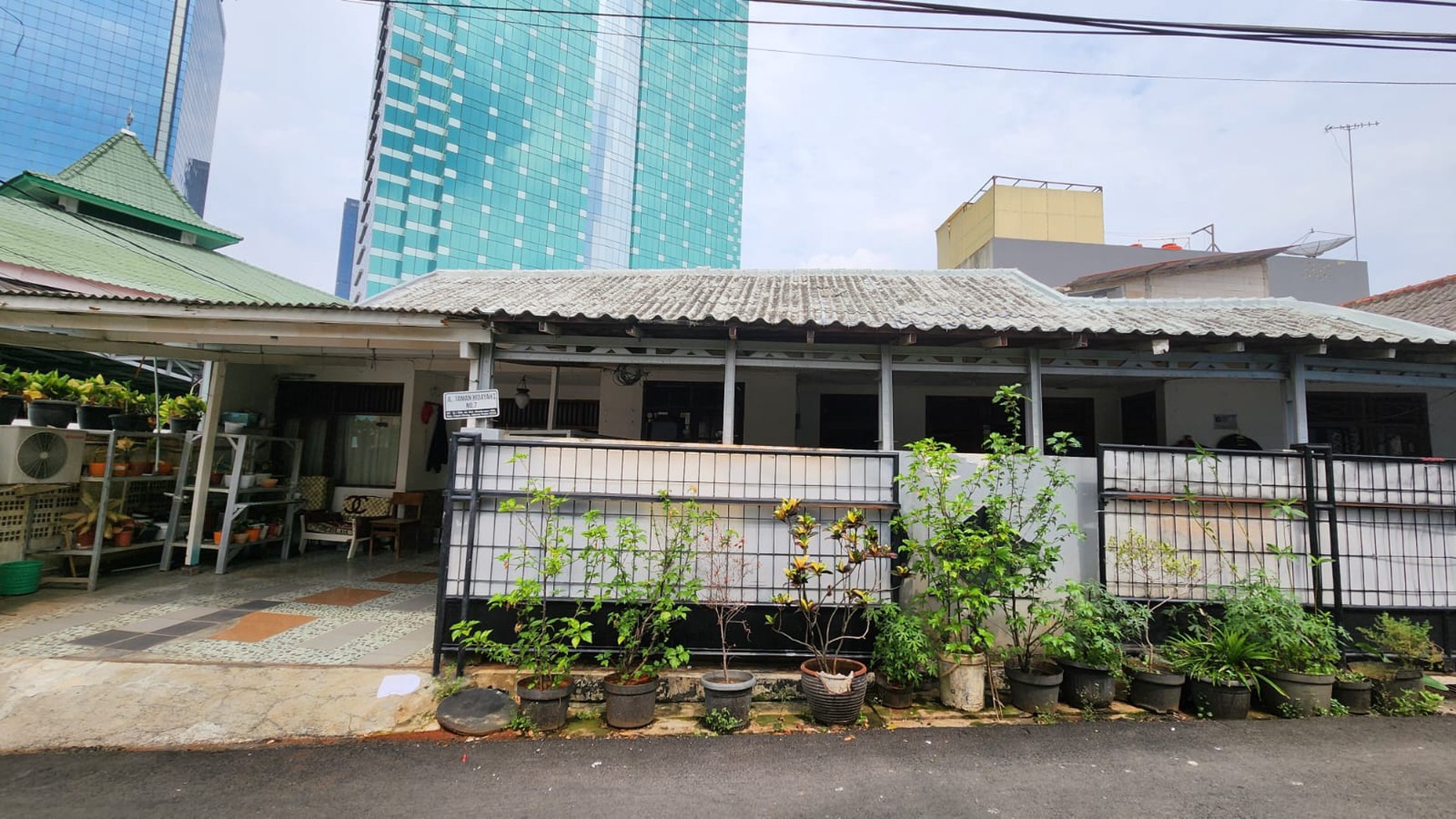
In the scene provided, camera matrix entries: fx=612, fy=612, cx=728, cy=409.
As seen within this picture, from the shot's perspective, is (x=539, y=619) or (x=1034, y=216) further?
(x=1034, y=216)

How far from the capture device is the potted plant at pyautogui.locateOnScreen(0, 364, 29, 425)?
6.37 metres

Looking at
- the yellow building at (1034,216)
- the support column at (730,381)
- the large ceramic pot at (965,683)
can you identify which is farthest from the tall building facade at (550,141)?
the large ceramic pot at (965,683)

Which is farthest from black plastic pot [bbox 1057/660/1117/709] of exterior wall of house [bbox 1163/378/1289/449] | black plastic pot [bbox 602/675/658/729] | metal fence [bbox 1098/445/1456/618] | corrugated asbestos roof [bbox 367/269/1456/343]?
exterior wall of house [bbox 1163/378/1289/449]

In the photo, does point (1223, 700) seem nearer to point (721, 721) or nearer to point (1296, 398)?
point (1296, 398)

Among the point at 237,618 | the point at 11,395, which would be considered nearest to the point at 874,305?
the point at 237,618

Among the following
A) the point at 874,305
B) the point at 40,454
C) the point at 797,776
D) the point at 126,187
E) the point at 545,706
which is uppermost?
the point at 126,187

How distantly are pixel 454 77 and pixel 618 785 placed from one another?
71269mm

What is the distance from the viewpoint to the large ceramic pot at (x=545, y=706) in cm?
393

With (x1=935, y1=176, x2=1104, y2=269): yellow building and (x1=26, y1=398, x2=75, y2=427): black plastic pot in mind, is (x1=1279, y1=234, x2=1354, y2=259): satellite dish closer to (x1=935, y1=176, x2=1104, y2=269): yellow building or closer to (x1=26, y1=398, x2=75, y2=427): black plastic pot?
(x1=935, y1=176, x2=1104, y2=269): yellow building

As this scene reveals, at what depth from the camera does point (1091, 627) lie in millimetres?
4312

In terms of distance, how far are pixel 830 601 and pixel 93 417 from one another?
341 inches

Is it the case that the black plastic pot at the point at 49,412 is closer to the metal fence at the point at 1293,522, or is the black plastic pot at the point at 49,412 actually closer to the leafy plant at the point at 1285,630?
the metal fence at the point at 1293,522

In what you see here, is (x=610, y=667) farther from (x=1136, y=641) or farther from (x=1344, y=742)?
(x=1344, y=742)

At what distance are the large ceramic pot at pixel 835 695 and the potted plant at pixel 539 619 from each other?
5.09ft
